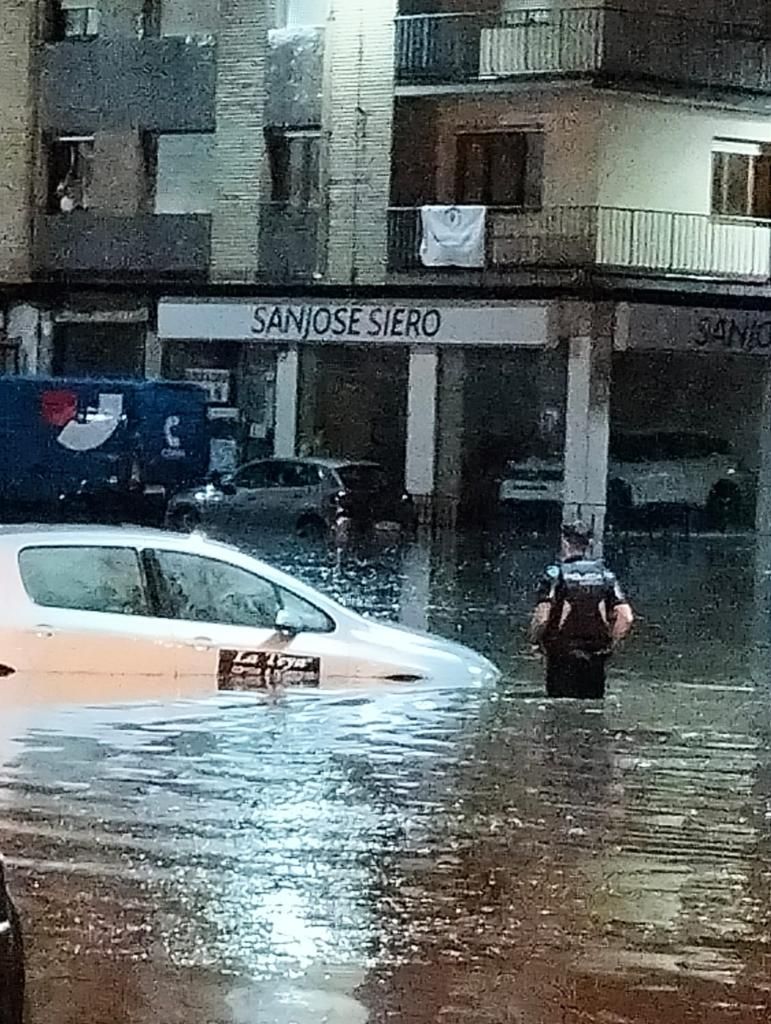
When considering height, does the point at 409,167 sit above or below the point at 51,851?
above

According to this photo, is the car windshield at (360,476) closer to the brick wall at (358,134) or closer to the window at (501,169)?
the brick wall at (358,134)

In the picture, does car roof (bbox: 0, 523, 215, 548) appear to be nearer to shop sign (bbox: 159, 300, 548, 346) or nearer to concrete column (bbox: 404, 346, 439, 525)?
shop sign (bbox: 159, 300, 548, 346)

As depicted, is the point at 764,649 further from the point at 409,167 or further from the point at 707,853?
the point at 409,167

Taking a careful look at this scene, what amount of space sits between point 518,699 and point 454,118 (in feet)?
86.0

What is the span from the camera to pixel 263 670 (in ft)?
47.8

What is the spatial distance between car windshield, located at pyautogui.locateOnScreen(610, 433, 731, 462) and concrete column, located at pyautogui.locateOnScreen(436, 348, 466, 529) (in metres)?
2.78

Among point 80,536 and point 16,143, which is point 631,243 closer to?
point 16,143

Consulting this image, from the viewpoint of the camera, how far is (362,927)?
8898mm

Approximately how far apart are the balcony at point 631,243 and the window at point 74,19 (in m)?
9.22

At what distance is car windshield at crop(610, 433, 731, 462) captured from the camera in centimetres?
4050

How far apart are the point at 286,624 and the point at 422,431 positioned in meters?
26.6

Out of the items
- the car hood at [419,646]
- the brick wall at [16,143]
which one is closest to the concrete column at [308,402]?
the brick wall at [16,143]

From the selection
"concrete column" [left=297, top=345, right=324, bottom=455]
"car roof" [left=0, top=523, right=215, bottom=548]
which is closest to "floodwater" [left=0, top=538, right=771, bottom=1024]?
"car roof" [left=0, top=523, right=215, bottom=548]

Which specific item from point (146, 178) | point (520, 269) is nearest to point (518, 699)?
point (520, 269)
